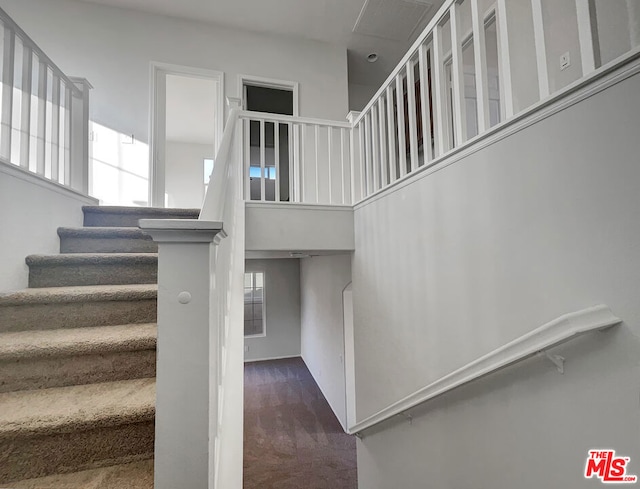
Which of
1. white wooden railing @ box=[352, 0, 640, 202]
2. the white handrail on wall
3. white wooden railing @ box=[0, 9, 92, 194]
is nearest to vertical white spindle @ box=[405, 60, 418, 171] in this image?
white wooden railing @ box=[352, 0, 640, 202]

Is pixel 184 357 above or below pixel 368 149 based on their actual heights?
below

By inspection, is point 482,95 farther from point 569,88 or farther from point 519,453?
point 519,453

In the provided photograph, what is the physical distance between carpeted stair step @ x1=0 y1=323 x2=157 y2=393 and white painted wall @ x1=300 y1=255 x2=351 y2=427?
2932 mm

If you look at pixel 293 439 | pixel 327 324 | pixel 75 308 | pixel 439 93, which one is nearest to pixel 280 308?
pixel 327 324

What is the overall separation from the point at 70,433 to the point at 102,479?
17cm

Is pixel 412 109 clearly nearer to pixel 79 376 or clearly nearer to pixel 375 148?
pixel 375 148

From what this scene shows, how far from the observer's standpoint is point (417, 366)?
6.00 feet

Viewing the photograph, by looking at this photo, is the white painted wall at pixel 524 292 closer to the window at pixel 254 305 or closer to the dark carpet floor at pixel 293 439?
the dark carpet floor at pixel 293 439

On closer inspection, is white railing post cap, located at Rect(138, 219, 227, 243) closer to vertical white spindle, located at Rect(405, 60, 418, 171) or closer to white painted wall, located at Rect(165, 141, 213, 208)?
vertical white spindle, located at Rect(405, 60, 418, 171)

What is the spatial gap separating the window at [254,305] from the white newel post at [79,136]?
449cm

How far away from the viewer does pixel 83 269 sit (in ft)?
5.20

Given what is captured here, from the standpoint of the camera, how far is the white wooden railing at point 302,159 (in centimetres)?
289

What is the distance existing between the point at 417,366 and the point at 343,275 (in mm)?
2338

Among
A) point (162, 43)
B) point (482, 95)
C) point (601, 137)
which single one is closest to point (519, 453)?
point (601, 137)
